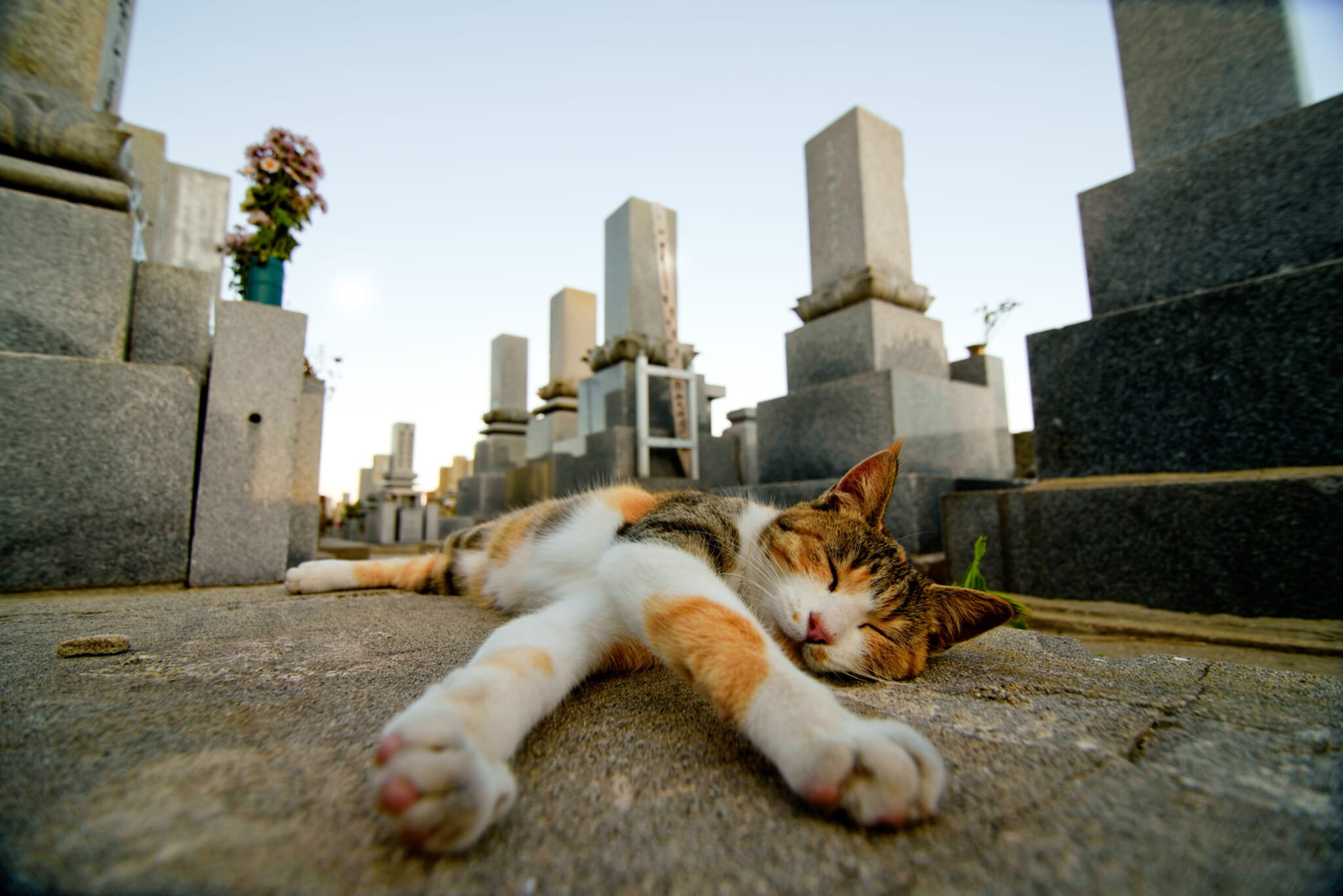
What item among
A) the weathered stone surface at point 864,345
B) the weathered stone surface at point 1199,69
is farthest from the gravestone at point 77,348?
the weathered stone surface at point 1199,69

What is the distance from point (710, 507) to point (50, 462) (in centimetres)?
285

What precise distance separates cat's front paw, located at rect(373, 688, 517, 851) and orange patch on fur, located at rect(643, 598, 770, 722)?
1.16 feet

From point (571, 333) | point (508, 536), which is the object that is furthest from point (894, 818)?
point (571, 333)

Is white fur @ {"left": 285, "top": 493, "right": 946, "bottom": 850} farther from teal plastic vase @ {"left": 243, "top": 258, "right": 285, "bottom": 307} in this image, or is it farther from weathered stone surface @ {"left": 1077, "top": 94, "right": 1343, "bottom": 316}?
teal plastic vase @ {"left": 243, "top": 258, "right": 285, "bottom": 307}

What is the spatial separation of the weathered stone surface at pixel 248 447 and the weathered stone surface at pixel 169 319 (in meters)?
0.10

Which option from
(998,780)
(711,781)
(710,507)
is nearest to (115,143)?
(710,507)

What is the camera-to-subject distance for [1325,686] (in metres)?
1.19

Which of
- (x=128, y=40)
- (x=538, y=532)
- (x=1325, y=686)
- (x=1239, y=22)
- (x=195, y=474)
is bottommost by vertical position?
(x=1325, y=686)

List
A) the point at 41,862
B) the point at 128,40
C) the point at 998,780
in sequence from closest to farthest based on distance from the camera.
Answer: the point at 41,862, the point at 998,780, the point at 128,40

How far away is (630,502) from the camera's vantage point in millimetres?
2066

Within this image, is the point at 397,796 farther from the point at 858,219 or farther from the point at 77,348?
the point at 858,219

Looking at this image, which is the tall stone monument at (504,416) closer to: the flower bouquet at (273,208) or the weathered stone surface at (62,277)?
the flower bouquet at (273,208)

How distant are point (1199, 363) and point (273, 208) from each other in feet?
16.3

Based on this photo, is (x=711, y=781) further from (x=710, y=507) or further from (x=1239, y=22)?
(x=1239, y=22)
